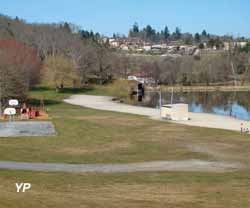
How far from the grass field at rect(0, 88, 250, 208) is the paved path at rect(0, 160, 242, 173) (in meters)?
1.32

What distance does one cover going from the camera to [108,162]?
80.7ft

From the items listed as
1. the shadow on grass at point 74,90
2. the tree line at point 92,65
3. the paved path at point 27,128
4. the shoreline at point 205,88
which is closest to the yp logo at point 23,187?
the paved path at point 27,128

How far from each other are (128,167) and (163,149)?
664cm

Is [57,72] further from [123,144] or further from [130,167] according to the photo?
[130,167]

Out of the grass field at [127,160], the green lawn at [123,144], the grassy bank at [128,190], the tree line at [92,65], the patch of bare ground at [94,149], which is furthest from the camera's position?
the tree line at [92,65]

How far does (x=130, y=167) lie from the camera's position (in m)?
22.8

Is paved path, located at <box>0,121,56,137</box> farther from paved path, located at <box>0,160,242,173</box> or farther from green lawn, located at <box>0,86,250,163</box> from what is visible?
paved path, located at <box>0,160,242,173</box>

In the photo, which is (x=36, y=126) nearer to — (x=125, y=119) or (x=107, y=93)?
(x=125, y=119)

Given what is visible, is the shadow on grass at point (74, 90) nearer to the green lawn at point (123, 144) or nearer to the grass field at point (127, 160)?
the grass field at point (127, 160)

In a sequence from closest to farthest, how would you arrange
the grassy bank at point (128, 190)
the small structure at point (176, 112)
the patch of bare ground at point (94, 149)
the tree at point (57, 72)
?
the grassy bank at point (128, 190) < the patch of bare ground at point (94, 149) < the small structure at point (176, 112) < the tree at point (57, 72)

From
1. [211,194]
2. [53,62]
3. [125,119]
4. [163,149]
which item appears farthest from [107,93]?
[211,194]

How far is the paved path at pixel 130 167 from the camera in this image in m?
21.8

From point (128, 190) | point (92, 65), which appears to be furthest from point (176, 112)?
point (92, 65)

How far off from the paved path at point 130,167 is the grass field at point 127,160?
132 cm
